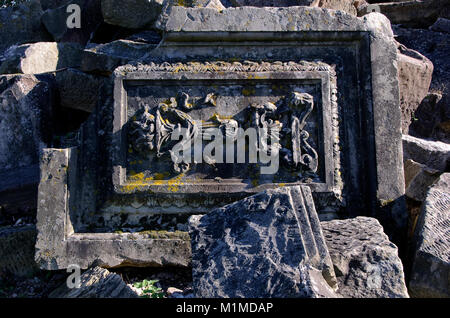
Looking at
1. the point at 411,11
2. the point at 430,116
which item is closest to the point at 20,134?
the point at 430,116

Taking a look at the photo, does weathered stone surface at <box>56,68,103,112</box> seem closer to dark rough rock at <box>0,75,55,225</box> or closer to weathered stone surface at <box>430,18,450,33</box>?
dark rough rock at <box>0,75,55,225</box>

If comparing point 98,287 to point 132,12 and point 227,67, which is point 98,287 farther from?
point 132,12

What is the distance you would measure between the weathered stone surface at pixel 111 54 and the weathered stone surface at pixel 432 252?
2876mm

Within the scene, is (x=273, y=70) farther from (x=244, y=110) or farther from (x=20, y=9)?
(x=20, y=9)

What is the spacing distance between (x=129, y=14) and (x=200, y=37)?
163 cm

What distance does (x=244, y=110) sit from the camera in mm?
3994

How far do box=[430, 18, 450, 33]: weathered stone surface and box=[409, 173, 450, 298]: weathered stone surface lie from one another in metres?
3.40

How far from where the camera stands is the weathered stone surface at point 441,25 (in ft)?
19.7

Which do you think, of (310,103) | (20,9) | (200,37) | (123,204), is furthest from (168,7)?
(20,9)

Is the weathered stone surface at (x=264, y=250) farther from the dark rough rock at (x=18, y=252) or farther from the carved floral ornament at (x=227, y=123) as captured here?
the dark rough rock at (x=18, y=252)

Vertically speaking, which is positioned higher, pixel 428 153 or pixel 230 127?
pixel 230 127

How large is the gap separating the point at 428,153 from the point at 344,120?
1153 mm

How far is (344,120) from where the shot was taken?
13.4 feet

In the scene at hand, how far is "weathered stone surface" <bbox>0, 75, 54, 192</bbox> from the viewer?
14.8 feet
